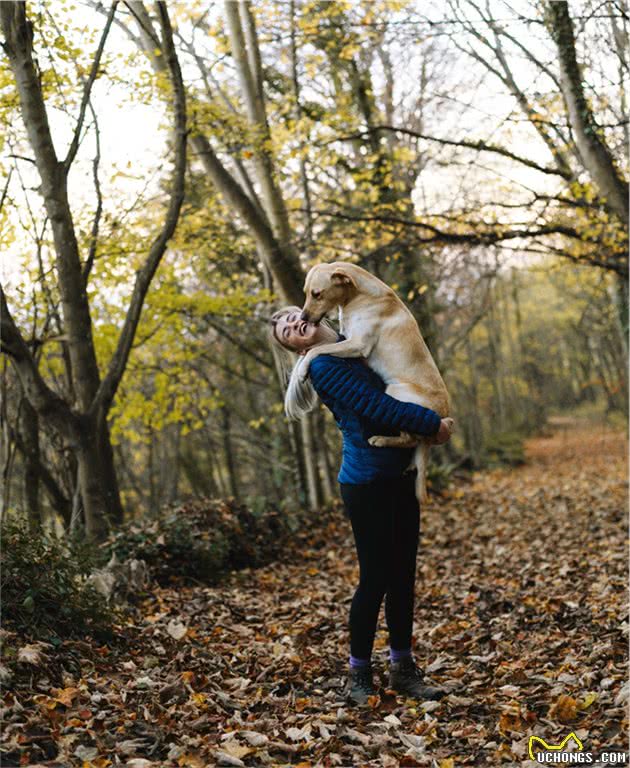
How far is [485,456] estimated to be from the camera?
2011cm

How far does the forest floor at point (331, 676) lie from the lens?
11.1 feet

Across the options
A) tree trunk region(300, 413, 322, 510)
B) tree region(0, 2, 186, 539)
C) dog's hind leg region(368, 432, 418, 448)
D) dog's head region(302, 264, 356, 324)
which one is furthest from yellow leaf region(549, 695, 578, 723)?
tree trunk region(300, 413, 322, 510)

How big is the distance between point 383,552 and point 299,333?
1.21m

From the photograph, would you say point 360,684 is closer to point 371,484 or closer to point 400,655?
point 400,655

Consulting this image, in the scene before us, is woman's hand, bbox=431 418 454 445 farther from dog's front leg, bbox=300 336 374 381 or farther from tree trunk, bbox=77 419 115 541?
tree trunk, bbox=77 419 115 541

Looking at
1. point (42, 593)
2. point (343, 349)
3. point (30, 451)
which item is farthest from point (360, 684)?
point (30, 451)

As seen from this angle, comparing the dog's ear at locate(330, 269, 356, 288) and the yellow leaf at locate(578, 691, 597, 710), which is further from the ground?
the dog's ear at locate(330, 269, 356, 288)

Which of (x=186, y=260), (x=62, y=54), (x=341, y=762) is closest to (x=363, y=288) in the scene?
(x=341, y=762)

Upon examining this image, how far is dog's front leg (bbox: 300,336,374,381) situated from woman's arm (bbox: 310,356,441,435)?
4 cm

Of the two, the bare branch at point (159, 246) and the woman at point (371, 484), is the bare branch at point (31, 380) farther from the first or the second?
the woman at point (371, 484)

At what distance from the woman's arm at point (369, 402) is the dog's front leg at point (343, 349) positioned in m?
0.04

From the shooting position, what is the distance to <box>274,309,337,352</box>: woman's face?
3928 millimetres

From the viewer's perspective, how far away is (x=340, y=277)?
3.86 m

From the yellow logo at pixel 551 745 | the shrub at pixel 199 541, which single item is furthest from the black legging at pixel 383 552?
the shrub at pixel 199 541
